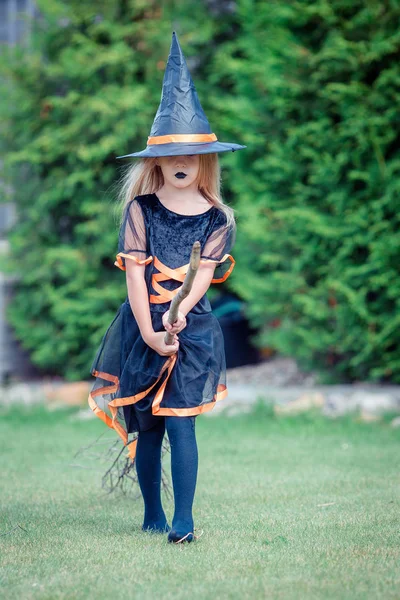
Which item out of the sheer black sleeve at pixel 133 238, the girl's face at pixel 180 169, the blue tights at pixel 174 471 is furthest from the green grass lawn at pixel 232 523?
the girl's face at pixel 180 169

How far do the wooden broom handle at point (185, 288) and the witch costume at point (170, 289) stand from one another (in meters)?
0.16

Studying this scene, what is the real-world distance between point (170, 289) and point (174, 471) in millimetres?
665

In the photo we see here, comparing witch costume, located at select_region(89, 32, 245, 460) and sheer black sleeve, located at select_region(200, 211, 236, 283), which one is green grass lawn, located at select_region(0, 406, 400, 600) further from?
sheer black sleeve, located at select_region(200, 211, 236, 283)

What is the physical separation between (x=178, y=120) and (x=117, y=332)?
84cm

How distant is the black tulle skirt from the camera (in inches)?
124

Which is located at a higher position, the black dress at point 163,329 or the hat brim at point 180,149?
the hat brim at point 180,149

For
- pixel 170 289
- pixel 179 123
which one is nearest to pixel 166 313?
pixel 170 289

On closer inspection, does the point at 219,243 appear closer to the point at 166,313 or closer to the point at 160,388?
the point at 166,313

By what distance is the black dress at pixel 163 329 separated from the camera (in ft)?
10.4

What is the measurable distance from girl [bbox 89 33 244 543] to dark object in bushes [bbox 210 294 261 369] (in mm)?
4877

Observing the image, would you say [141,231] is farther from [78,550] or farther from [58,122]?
[58,122]

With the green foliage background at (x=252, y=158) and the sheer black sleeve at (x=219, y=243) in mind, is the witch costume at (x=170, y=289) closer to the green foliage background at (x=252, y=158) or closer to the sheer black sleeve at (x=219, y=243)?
the sheer black sleeve at (x=219, y=243)

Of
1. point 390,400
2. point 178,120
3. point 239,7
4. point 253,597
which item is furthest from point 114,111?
point 253,597

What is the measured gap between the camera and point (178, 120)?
10.6ft
